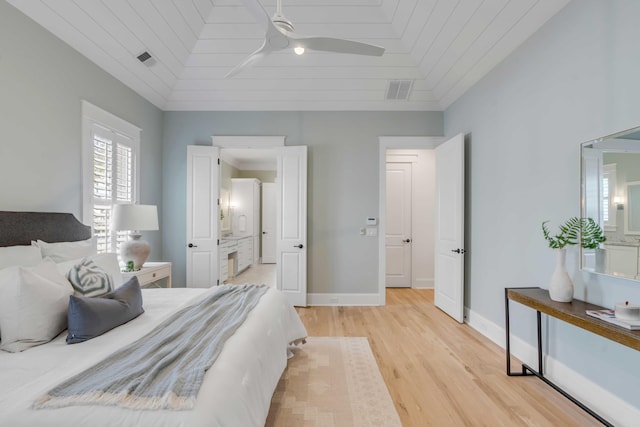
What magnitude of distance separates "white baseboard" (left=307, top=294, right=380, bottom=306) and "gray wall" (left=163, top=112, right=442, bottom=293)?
0.29ft

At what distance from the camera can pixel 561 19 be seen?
2338 mm

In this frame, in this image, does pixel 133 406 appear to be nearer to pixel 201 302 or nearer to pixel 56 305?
pixel 56 305

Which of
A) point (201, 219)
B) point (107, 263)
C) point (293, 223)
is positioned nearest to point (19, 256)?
point (107, 263)

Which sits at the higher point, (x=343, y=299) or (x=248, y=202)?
(x=248, y=202)

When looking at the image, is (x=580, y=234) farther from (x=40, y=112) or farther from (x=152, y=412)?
(x=40, y=112)

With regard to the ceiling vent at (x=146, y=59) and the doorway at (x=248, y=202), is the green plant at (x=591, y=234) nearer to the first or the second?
the ceiling vent at (x=146, y=59)

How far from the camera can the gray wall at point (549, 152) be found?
1919 mm

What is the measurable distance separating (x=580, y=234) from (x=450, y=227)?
1.80m

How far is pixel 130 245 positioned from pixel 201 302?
1.56 meters

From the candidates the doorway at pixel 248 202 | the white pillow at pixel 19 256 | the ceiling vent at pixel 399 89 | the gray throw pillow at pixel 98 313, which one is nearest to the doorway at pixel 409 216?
the ceiling vent at pixel 399 89

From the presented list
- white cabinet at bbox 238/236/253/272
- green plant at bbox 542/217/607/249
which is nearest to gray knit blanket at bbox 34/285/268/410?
green plant at bbox 542/217/607/249

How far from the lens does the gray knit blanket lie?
43.6 inches

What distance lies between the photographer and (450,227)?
154 inches

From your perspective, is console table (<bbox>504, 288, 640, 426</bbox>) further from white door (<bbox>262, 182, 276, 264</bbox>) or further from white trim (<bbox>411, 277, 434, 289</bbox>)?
white door (<bbox>262, 182, 276, 264</bbox>)
